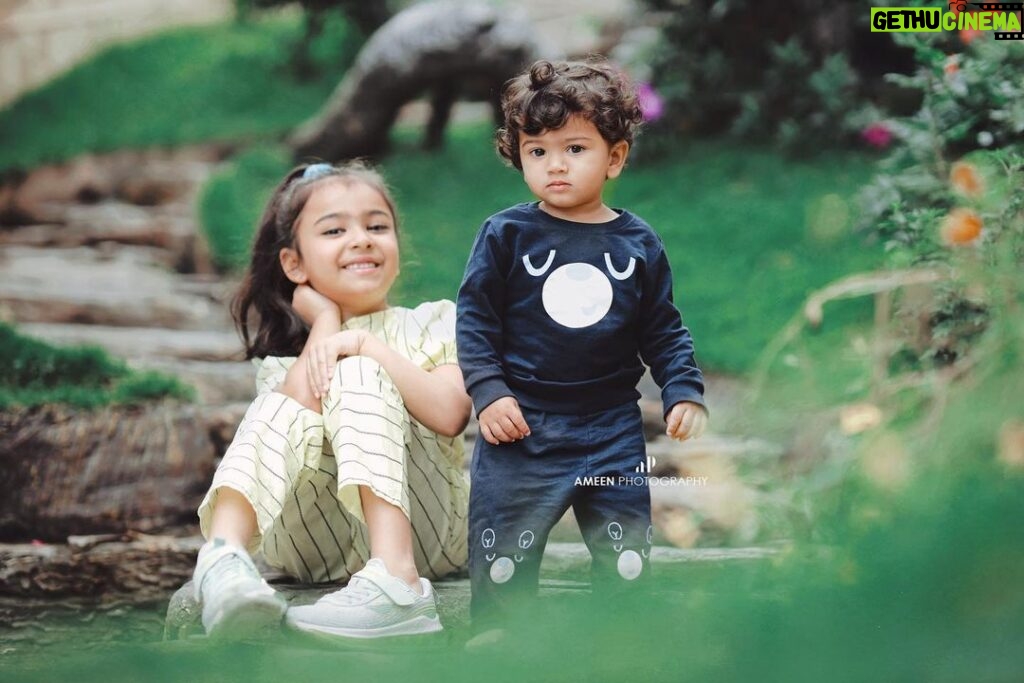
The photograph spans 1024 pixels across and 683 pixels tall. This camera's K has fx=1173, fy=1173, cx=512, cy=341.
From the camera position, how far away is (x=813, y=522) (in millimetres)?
2225

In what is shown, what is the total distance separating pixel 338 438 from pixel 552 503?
388 mm

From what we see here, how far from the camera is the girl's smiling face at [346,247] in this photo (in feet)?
7.79

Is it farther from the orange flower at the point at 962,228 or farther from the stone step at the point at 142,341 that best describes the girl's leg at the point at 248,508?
the stone step at the point at 142,341

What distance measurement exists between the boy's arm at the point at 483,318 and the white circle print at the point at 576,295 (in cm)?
9

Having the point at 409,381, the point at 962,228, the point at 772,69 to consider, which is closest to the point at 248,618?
the point at 409,381

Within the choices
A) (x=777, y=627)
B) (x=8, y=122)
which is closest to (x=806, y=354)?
(x=777, y=627)

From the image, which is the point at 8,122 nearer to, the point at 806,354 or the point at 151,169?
the point at 151,169

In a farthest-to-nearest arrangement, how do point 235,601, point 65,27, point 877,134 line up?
point 65,27, point 877,134, point 235,601

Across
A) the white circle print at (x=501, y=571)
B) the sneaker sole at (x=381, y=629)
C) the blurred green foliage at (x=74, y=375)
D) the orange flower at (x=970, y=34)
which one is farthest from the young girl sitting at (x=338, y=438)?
the orange flower at (x=970, y=34)

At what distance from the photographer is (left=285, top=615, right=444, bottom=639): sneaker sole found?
1.80 m

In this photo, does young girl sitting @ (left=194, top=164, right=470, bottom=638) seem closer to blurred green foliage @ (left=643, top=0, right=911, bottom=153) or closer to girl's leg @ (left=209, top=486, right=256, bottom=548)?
girl's leg @ (left=209, top=486, right=256, bottom=548)

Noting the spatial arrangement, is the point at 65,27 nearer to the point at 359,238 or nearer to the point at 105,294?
the point at 105,294

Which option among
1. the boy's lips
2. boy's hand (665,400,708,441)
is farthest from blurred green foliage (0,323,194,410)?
boy's hand (665,400,708,441)

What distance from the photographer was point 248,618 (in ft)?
5.69
